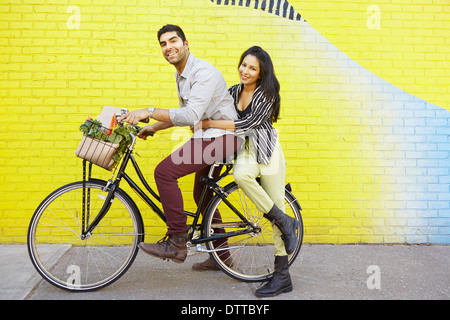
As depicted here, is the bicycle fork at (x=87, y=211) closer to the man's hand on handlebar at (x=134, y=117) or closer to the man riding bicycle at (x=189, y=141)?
the man riding bicycle at (x=189, y=141)

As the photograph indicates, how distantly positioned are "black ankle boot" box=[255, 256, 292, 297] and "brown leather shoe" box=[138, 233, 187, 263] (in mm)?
695

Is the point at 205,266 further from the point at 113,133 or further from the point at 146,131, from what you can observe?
the point at 113,133

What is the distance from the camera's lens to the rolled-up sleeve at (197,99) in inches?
117

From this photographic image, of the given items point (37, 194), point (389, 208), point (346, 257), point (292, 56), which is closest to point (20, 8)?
point (37, 194)

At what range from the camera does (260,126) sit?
10.6 ft

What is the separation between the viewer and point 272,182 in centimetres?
329

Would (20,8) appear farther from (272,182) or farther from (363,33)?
(363,33)

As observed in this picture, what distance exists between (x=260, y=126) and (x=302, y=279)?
56.4 inches

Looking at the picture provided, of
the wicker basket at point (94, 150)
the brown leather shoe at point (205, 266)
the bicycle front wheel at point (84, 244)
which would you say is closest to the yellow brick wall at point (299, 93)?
the bicycle front wheel at point (84, 244)

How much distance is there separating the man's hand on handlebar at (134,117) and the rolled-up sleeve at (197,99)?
0.20 meters

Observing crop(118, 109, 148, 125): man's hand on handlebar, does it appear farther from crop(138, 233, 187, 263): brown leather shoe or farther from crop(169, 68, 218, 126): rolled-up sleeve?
crop(138, 233, 187, 263): brown leather shoe

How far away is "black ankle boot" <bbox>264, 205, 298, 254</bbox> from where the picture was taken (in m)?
3.18

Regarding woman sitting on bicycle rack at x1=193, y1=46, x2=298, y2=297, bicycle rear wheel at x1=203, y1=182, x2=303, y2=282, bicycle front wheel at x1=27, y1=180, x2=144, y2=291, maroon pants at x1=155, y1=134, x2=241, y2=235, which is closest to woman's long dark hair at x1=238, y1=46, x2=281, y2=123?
woman sitting on bicycle rack at x1=193, y1=46, x2=298, y2=297

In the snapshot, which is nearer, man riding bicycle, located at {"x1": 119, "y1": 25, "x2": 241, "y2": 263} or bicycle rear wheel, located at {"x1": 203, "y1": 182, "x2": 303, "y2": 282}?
man riding bicycle, located at {"x1": 119, "y1": 25, "x2": 241, "y2": 263}
